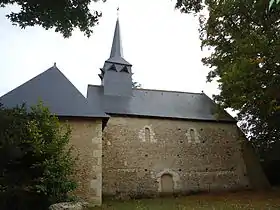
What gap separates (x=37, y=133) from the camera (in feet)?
25.3

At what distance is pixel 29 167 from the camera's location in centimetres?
794

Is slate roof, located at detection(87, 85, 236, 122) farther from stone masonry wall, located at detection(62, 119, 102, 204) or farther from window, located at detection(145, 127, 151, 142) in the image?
stone masonry wall, located at detection(62, 119, 102, 204)

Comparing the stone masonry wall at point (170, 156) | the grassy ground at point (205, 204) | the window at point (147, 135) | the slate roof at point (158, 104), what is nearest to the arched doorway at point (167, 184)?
the stone masonry wall at point (170, 156)

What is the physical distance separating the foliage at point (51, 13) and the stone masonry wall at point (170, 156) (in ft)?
31.7

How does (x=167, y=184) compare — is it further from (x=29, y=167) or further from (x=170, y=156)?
(x=29, y=167)

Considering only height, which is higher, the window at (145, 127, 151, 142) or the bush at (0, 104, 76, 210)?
the window at (145, 127, 151, 142)

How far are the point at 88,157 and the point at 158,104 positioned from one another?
807 cm

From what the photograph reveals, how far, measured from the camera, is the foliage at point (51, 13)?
5841 millimetres

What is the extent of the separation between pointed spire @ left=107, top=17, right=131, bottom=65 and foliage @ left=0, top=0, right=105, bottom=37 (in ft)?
41.1

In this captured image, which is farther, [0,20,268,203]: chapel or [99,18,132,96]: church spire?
[99,18,132,96]: church spire

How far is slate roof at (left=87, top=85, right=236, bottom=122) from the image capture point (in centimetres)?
1652

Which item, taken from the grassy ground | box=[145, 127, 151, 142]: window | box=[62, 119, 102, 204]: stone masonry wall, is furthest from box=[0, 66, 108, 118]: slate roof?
box=[145, 127, 151, 142]: window

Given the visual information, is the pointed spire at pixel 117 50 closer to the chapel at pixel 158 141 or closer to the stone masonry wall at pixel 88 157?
the chapel at pixel 158 141

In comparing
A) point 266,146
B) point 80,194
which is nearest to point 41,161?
point 80,194
